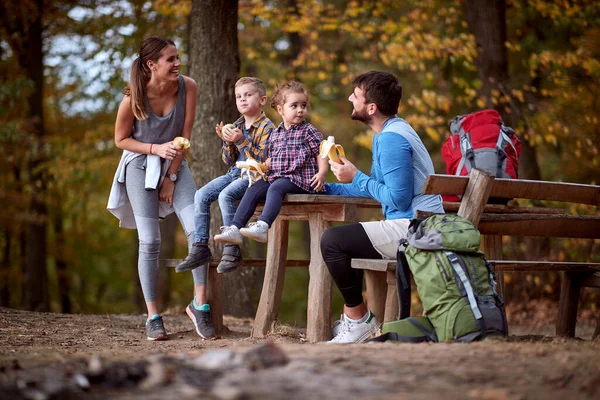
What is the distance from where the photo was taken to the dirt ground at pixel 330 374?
2881 millimetres

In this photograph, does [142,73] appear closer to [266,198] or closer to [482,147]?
[266,198]

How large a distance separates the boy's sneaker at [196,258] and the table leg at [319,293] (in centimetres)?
84

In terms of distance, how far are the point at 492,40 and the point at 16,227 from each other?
40.5 feet

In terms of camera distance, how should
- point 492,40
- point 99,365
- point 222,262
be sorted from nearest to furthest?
point 99,365 → point 222,262 → point 492,40

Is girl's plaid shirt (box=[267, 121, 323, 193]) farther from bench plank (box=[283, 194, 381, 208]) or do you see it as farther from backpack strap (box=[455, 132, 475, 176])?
backpack strap (box=[455, 132, 475, 176])

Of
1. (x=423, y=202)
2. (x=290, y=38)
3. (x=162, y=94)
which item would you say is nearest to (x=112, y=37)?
(x=290, y=38)

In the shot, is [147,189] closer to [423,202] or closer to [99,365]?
[423,202]


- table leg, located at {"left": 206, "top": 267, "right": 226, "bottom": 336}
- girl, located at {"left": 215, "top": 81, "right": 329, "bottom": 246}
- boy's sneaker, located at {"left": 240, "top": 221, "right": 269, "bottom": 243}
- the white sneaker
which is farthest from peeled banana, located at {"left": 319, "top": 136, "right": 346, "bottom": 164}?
table leg, located at {"left": 206, "top": 267, "right": 226, "bottom": 336}

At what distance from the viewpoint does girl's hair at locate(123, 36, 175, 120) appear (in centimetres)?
593

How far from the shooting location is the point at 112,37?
12914mm

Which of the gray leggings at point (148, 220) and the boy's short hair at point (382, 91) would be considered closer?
the boy's short hair at point (382, 91)

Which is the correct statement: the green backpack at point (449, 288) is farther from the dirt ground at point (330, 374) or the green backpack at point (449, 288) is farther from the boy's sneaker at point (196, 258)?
the boy's sneaker at point (196, 258)

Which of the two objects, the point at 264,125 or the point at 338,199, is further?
the point at 264,125

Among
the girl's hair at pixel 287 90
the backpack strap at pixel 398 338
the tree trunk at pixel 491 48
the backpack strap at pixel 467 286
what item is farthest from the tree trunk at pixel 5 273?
the backpack strap at pixel 467 286
